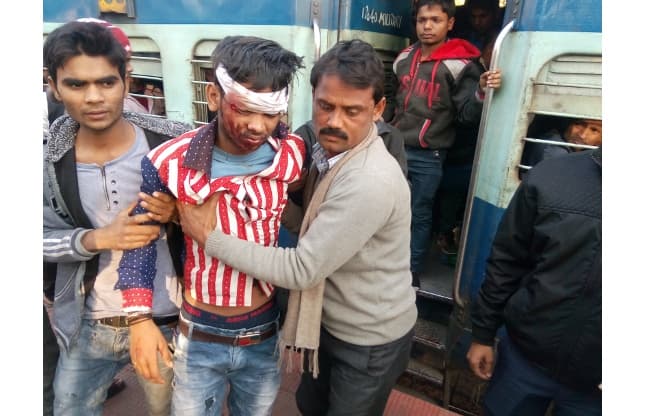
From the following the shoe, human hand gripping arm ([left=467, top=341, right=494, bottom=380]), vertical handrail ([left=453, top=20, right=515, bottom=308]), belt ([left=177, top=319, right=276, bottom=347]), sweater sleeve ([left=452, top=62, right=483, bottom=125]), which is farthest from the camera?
sweater sleeve ([left=452, top=62, right=483, bottom=125])

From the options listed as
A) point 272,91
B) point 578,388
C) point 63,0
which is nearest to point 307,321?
point 272,91

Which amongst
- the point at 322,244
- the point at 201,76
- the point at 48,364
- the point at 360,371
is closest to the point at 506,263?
the point at 360,371

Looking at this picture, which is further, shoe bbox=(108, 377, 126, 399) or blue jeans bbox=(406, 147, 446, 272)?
blue jeans bbox=(406, 147, 446, 272)

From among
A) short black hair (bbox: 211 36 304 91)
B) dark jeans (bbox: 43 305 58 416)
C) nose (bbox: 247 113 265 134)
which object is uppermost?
short black hair (bbox: 211 36 304 91)

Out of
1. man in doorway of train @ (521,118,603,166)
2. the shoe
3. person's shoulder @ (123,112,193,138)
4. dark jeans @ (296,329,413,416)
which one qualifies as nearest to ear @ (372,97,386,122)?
person's shoulder @ (123,112,193,138)

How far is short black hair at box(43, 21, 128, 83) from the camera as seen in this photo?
1.26 metres

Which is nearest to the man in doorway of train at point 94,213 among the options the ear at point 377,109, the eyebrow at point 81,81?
the eyebrow at point 81,81

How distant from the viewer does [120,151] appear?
143 centimetres

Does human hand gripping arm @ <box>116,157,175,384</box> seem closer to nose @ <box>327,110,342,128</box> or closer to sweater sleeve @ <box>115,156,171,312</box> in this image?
sweater sleeve @ <box>115,156,171,312</box>

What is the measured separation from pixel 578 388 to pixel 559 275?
1.42ft

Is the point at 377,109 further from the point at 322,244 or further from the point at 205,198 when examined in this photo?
the point at 205,198

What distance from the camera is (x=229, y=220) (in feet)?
4.50

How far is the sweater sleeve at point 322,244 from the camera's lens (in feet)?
4.19

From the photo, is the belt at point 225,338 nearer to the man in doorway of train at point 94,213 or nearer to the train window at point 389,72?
the man in doorway of train at point 94,213
